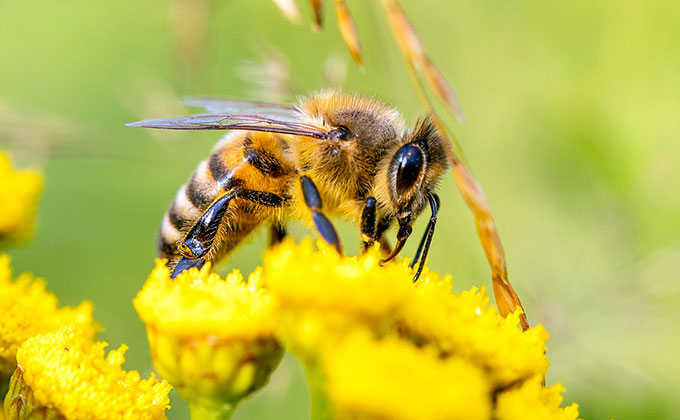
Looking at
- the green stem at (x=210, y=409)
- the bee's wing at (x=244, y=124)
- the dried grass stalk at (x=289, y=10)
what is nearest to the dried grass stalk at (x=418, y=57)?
the dried grass stalk at (x=289, y=10)

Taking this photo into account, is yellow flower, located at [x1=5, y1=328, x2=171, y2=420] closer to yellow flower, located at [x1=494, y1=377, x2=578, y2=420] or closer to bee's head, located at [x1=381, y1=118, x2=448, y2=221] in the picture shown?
yellow flower, located at [x1=494, y1=377, x2=578, y2=420]

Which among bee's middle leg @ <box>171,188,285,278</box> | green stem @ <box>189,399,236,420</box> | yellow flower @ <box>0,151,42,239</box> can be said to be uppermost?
bee's middle leg @ <box>171,188,285,278</box>

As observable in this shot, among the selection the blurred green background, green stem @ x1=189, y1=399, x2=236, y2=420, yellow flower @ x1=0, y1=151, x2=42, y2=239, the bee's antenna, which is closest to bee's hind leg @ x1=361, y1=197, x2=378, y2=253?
the bee's antenna

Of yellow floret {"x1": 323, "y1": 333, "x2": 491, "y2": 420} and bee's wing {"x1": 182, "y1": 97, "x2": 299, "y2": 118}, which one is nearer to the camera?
yellow floret {"x1": 323, "y1": 333, "x2": 491, "y2": 420}

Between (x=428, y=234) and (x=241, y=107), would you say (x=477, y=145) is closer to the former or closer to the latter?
(x=241, y=107)

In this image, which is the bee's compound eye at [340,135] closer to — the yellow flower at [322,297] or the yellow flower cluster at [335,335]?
the yellow flower cluster at [335,335]

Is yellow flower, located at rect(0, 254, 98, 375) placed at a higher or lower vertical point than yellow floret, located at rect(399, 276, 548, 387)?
lower

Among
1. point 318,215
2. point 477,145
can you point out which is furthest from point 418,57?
point 477,145
